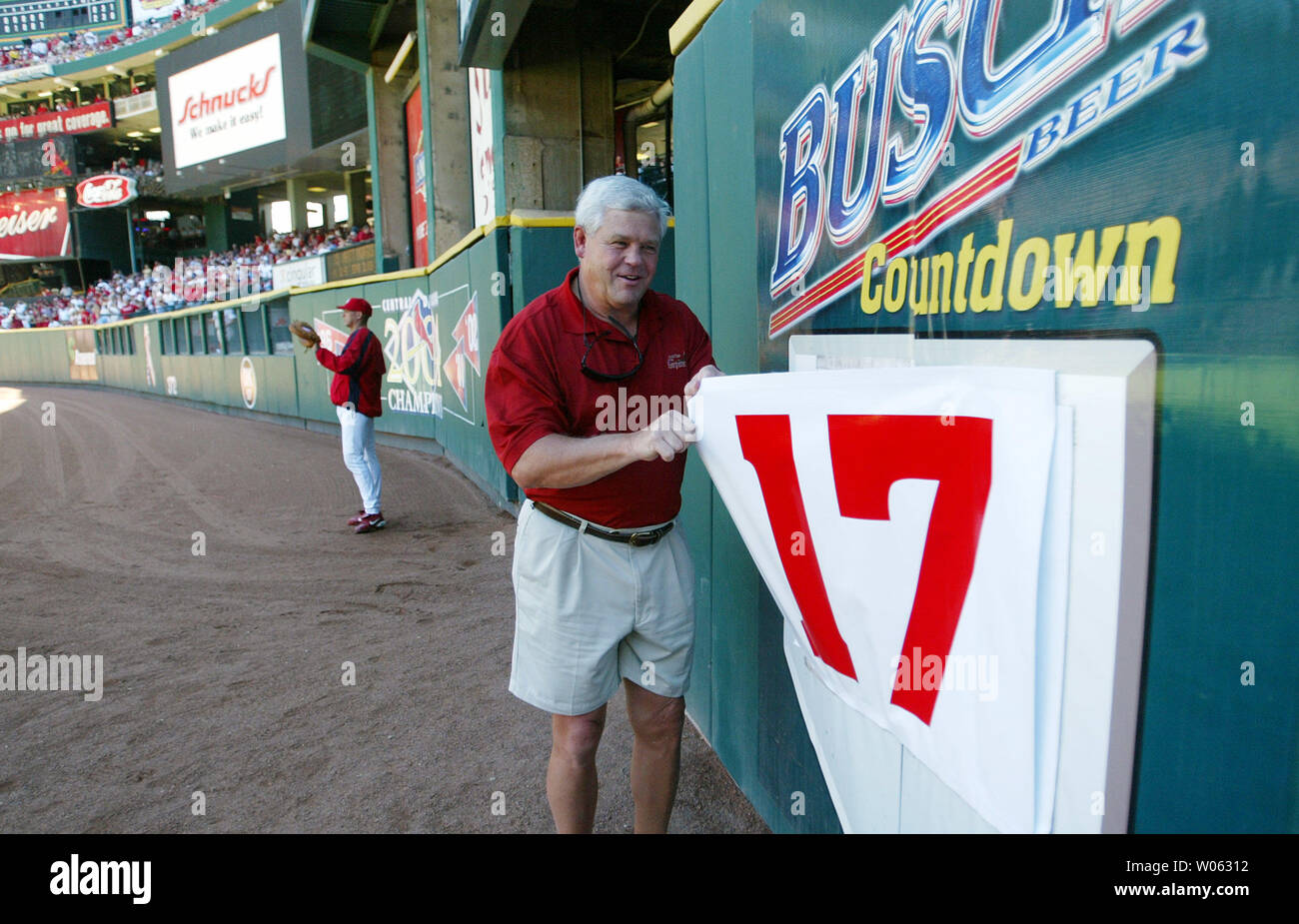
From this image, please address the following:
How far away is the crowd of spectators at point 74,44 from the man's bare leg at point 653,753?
46.6m

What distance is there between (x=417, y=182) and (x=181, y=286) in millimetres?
21793

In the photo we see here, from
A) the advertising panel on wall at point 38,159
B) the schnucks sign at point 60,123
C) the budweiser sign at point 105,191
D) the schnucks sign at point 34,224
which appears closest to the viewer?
the budweiser sign at point 105,191

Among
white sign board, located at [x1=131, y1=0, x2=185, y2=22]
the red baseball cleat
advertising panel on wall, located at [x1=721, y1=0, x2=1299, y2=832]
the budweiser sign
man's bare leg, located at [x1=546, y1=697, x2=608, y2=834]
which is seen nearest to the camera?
advertising panel on wall, located at [x1=721, y1=0, x2=1299, y2=832]

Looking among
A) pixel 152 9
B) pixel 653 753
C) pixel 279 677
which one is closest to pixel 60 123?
pixel 152 9

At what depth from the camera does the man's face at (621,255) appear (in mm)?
2086

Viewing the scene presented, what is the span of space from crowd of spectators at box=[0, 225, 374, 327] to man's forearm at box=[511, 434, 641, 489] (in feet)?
83.0

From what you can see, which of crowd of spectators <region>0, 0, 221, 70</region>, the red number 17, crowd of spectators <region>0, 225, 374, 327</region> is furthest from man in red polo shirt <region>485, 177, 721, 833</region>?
crowd of spectators <region>0, 0, 221, 70</region>

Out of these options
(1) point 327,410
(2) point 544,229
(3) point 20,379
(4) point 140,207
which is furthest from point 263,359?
(4) point 140,207

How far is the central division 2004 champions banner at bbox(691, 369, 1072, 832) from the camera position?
1.39 metres

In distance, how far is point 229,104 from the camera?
2955 cm

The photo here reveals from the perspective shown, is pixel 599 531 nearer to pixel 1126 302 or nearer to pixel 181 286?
pixel 1126 302

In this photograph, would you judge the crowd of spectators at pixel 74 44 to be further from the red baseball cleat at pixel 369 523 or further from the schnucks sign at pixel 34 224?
the red baseball cleat at pixel 369 523

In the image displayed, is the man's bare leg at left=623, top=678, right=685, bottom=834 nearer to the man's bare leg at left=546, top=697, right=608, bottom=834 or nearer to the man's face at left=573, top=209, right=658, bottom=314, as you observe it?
the man's bare leg at left=546, top=697, right=608, bottom=834

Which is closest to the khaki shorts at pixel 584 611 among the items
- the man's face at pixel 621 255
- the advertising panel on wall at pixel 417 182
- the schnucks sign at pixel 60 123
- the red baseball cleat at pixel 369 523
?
the man's face at pixel 621 255
